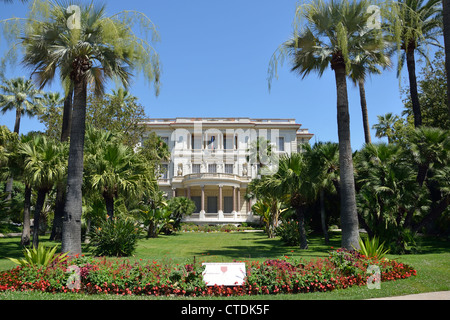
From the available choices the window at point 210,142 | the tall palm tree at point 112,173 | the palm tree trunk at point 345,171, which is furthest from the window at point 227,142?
the palm tree trunk at point 345,171

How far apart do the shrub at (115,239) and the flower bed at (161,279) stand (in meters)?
5.70

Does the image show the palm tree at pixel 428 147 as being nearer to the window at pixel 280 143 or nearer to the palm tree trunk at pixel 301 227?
the palm tree trunk at pixel 301 227

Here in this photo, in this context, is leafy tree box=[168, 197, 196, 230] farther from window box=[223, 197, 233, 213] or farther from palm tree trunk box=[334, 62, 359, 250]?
palm tree trunk box=[334, 62, 359, 250]

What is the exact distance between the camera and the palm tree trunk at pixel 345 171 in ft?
37.9

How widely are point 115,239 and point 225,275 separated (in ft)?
24.9

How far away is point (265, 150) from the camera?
Answer: 135 feet

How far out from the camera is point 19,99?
→ 36969mm

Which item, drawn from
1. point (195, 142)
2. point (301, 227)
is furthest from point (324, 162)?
point (195, 142)

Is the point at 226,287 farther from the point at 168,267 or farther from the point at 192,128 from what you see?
the point at 192,128

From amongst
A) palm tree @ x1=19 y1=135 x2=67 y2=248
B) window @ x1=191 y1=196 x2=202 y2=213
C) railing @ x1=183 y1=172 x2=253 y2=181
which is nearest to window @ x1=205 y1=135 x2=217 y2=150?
railing @ x1=183 y1=172 x2=253 y2=181

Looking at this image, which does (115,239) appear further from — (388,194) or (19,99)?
(19,99)

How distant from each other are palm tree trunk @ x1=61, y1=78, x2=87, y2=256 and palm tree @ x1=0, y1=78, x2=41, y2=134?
2922cm

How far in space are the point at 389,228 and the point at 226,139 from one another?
120 feet
